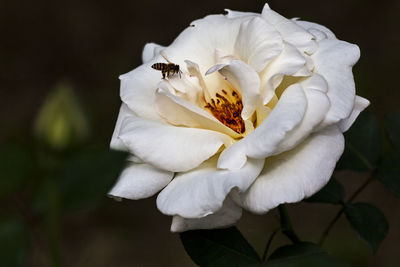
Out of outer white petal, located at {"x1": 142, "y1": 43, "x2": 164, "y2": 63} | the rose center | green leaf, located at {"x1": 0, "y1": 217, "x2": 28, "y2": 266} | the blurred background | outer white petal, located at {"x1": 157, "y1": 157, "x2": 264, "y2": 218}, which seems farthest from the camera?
the blurred background

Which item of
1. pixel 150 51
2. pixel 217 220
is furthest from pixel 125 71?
pixel 217 220

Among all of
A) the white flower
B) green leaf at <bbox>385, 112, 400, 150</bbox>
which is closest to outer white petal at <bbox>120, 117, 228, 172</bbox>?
the white flower

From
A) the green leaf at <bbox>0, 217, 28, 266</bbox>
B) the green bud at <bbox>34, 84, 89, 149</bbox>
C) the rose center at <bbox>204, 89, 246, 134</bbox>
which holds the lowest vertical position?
the rose center at <bbox>204, 89, 246, 134</bbox>

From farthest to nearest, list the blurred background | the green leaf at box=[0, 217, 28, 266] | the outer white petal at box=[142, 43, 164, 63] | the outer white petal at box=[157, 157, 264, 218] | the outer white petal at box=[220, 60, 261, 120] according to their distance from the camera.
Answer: the blurred background < the outer white petal at box=[142, 43, 164, 63] < the outer white petal at box=[220, 60, 261, 120] < the outer white petal at box=[157, 157, 264, 218] < the green leaf at box=[0, 217, 28, 266]

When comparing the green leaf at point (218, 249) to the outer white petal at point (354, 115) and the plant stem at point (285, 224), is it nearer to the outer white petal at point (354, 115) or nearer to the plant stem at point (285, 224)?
the plant stem at point (285, 224)

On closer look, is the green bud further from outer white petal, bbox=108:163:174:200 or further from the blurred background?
the blurred background

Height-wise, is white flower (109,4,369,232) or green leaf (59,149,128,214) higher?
green leaf (59,149,128,214)

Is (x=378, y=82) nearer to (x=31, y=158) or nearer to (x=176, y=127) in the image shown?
(x=176, y=127)
